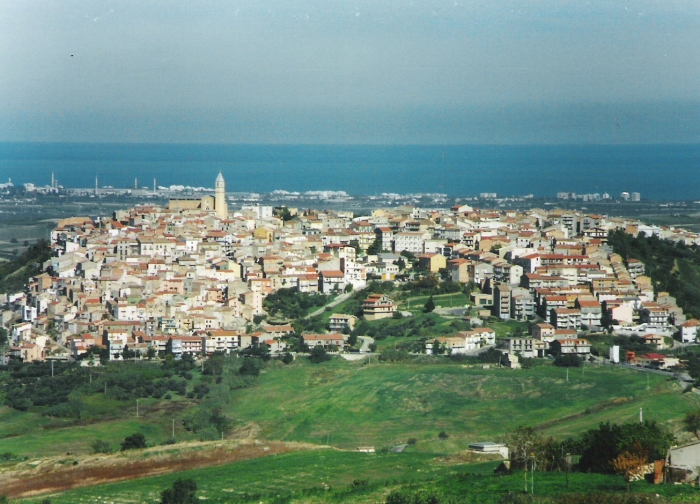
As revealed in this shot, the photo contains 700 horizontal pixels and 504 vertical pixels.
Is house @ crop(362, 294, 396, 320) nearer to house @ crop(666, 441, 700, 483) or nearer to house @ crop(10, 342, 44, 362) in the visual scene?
house @ crop(10, 342, 44, 362)

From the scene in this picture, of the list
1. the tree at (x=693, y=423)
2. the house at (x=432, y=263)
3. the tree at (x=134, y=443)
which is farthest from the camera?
the house at (x=432, y=263)

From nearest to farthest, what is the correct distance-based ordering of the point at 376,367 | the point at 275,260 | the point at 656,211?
the point at 376,367 < the point at 275,260 < the point at 656,211

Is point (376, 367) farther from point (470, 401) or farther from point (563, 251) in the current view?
point (563, 251)

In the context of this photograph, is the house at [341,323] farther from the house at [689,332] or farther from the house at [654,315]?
the house at [689,332]

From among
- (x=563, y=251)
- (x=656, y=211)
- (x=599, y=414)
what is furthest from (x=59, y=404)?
(x=656, y=211)

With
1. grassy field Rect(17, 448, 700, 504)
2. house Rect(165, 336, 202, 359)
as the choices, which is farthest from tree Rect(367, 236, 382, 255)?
grassy field Rect(17, 448, 700, 504)

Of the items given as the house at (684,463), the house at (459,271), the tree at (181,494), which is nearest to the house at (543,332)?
the house at (459,271)

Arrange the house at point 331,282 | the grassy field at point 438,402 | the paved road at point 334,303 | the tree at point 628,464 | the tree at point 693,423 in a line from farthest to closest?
1. the house at point 331,282
2. the paved road at point 334,303
3. the grassy field at point 438,402
4. the tree at point 693,423
5. the tree at point 628,464
